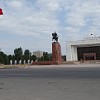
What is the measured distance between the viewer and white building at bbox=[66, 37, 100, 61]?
13089cm

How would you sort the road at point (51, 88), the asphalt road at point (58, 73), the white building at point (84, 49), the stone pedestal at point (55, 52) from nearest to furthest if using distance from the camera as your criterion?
the road at point (51, 88), the asphalt road at point (58, 73), the stone pedestal at point (55, 52), the white building at point (84, 49)

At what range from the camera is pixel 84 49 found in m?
140

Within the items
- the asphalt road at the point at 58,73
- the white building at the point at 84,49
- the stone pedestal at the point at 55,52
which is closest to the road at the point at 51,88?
the asphalt road at the point at 58,73

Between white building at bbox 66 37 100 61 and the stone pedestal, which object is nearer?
the stone pedestal

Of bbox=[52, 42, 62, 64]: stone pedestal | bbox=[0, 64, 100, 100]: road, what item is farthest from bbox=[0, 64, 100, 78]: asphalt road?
bbox=[52, 42, 62, 64]: stone pedestal

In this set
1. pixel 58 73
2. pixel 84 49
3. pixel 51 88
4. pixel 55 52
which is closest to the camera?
pixel 51 88

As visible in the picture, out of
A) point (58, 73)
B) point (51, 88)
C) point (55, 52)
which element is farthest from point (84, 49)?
point (51, 88)

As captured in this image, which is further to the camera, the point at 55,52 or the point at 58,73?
the point at 55,52

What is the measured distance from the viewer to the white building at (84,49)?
131m

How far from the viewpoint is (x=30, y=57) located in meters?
147

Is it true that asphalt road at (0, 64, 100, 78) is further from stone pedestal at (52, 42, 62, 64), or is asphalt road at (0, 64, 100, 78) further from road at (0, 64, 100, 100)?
stone pedestal at (52, 42, 62, 64)

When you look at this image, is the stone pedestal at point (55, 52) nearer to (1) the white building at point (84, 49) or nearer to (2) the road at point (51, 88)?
(1) the white building at point (84, 49)

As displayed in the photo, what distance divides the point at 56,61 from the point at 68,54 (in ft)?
149

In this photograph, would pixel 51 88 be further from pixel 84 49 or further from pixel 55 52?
pixel 84 49
